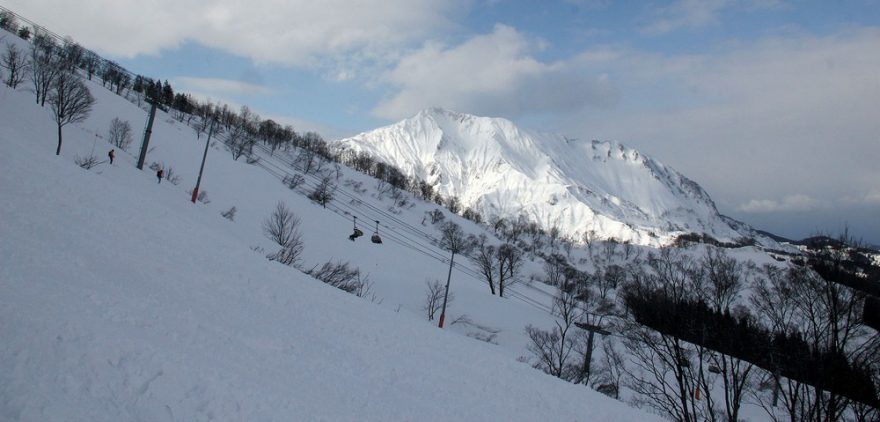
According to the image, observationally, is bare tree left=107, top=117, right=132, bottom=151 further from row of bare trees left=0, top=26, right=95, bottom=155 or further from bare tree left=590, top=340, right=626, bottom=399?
bare tree left=590, top=340, right=626, bottom=399

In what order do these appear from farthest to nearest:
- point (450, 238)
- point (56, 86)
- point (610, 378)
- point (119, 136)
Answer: point (450, 238), point (119, 136), point (56, 86), point (610, 378)

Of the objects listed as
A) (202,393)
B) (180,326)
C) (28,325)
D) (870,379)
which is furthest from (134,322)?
(870,379)

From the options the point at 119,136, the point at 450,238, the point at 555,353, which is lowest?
the point at 555,353

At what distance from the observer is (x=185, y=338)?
7.63 meters

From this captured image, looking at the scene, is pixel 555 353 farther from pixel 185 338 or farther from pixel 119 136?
pixel 119 136

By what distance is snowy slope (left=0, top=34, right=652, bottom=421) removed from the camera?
5711 mm

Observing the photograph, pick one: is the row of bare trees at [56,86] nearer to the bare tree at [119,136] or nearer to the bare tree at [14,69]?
the bare tree at [14,69]

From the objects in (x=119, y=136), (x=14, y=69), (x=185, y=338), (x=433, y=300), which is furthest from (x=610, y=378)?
(x=14, y=69)

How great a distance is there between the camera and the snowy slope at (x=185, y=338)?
5.71 metres

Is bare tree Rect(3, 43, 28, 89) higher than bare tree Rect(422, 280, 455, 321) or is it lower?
higher

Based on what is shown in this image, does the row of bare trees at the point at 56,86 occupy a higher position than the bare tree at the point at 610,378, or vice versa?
the row of bare trees at the point at 56,86

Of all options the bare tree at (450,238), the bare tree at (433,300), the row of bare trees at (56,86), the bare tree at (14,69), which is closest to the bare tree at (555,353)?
the bare tree at (433,300)

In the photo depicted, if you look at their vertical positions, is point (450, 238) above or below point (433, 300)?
above

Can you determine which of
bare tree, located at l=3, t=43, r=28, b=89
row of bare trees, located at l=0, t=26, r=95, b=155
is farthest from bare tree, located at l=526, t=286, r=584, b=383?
bare tree, located at l=3, t=43, r=28, b=89
